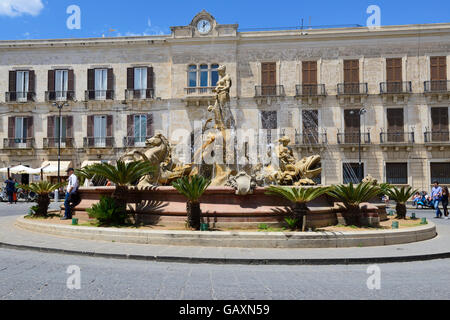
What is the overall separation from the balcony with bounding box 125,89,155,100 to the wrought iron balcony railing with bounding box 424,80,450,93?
73.1ft

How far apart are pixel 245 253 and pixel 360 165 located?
85.7ft

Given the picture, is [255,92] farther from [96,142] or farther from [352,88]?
[96,142]

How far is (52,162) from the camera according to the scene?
1369 inches

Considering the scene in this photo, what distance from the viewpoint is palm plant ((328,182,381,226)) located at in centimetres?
1070

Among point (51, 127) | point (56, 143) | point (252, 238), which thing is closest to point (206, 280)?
point (252, 238)

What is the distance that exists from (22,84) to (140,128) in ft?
37.2

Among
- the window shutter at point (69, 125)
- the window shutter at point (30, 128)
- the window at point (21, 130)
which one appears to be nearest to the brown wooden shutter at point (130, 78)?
the window shutter at point (69, 125)

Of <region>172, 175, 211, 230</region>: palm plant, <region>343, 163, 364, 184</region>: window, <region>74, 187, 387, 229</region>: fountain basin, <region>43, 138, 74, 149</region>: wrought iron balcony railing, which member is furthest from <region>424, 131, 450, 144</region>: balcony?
<region>43, 138, 74, 149</region>: wrought iron balcony railing

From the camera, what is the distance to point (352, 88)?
32969mm

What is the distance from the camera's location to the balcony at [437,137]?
3189 centimetres

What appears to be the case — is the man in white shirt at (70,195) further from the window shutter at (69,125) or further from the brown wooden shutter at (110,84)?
the window shutter at (69,125)
